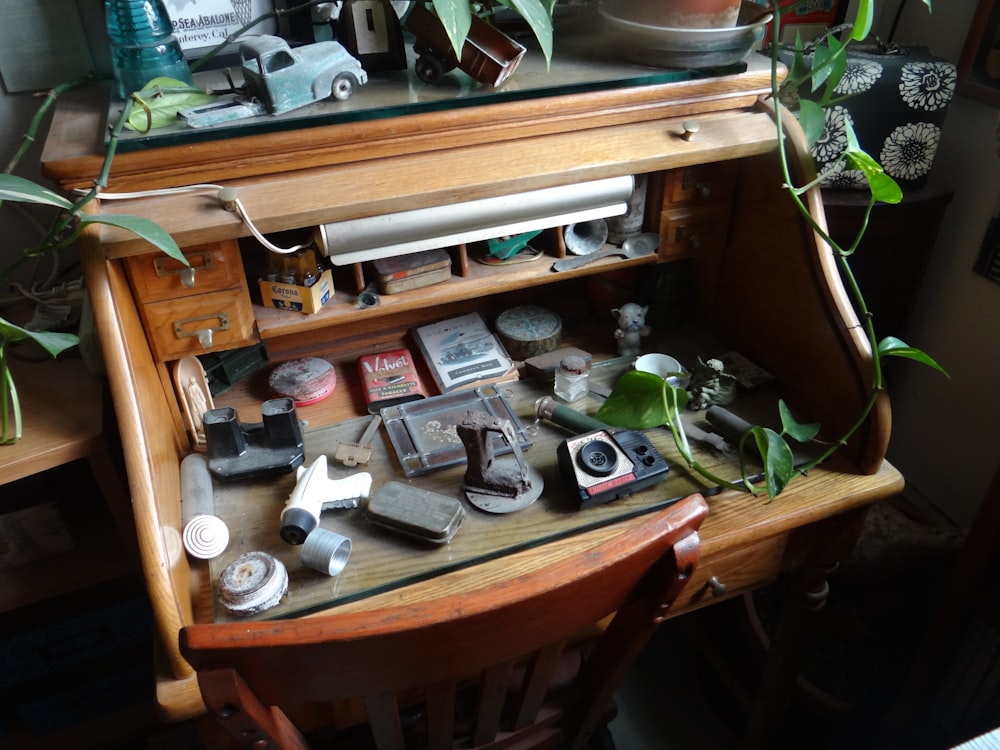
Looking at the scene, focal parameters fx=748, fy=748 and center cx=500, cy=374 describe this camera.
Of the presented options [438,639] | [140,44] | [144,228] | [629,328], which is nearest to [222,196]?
[144,228]

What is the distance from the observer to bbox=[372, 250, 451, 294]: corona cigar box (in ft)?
3.22

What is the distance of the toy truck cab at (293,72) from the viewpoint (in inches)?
32.0

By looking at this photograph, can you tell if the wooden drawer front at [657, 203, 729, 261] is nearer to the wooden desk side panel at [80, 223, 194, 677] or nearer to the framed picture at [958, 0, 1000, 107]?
the framed picture at [958, 0, 1000, 107]

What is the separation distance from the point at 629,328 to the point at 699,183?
235 mm

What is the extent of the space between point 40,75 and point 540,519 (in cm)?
86

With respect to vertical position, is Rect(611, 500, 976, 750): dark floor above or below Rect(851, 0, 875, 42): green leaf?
below

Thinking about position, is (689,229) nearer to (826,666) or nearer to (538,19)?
(538,19)

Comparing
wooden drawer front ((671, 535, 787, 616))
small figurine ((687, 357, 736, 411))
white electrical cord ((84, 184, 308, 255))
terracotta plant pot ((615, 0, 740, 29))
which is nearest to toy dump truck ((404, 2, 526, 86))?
terracotta plant pot ((615, 0, 740, 29))

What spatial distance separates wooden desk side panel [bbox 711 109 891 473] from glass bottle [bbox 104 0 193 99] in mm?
757

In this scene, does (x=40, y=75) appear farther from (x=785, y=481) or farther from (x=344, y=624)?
(x=785, y=481)

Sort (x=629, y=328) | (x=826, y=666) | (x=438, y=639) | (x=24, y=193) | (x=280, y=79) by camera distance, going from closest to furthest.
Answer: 1. (x=438, y=639)
2. (x=24, y=193)
3. (x=280, y=79)
4. (x=629, y=328)
5. (x=826, y=666)

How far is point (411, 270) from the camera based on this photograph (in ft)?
3.24

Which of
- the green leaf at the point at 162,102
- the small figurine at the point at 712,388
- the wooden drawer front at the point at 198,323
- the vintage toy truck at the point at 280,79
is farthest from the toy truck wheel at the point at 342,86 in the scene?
the small figurine at the point at 712,388

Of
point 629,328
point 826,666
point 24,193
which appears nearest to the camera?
point 24,193
